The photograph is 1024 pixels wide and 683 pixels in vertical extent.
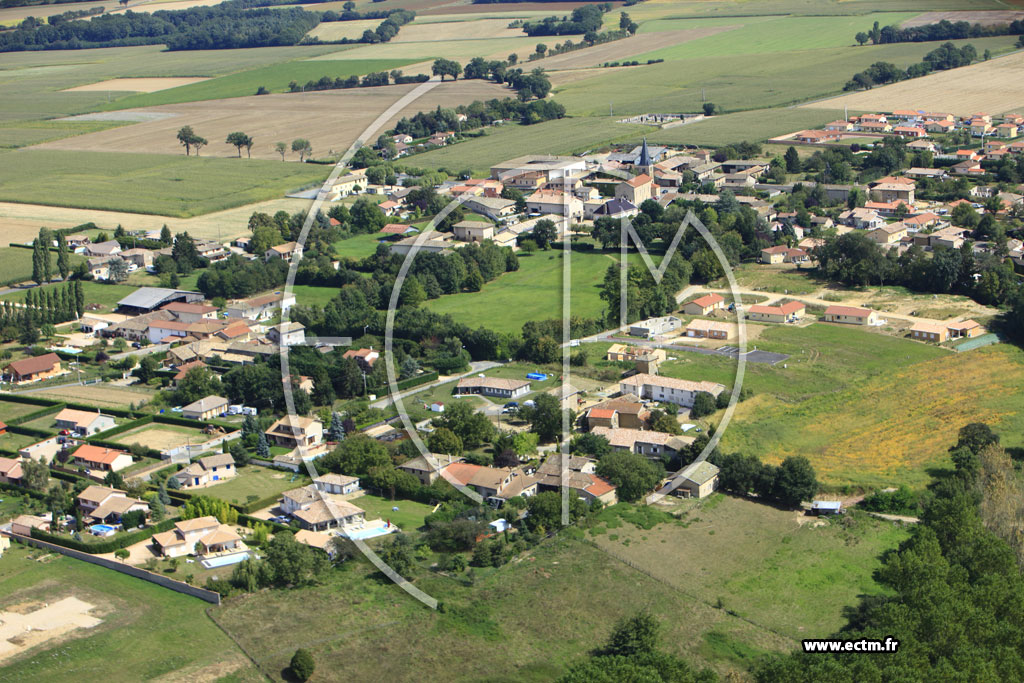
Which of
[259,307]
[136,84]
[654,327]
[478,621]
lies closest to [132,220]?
[259,307]

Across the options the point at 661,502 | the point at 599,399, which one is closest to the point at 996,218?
the point at 599,399

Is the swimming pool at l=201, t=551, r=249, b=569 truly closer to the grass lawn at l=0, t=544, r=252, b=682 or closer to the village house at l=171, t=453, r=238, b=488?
the grass lawn at l=0, t=544, r=252, b=682

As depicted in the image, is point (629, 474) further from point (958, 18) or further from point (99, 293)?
point (958, 18)

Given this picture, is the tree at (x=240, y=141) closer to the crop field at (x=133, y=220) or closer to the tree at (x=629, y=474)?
the crop field at (x=133, y=220)

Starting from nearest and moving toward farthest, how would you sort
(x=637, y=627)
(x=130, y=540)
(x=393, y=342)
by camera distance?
(x=637, y=627) < (x=130, y=540) < (x=393, y=342)

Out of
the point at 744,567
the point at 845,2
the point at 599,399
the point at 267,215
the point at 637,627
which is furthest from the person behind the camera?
the point at 845,2

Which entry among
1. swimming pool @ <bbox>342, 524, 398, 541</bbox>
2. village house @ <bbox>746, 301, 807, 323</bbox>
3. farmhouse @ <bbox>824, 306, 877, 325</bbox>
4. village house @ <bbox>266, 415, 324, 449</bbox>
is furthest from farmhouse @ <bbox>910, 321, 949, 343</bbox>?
swimming pool @ <bbox>342, 524, 398, 541</bbox>

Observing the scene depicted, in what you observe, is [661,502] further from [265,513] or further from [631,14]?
[631,14]

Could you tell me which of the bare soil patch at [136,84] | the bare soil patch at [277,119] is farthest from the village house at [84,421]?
the bare soil patch at [136,84]
